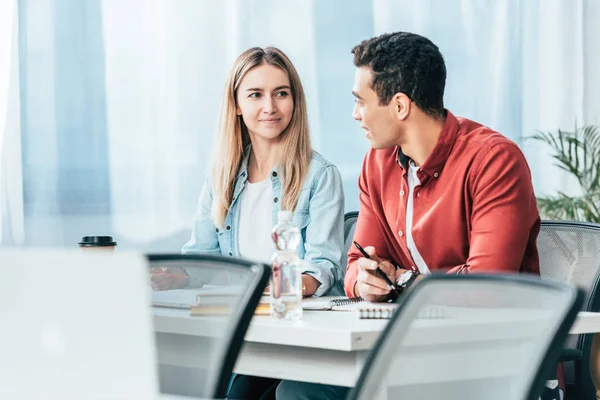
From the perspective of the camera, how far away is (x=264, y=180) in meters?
2.78

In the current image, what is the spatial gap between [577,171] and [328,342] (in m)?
2.95

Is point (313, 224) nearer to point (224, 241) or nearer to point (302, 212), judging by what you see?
point (302, 212)

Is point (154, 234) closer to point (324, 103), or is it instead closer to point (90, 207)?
point (90, 207)

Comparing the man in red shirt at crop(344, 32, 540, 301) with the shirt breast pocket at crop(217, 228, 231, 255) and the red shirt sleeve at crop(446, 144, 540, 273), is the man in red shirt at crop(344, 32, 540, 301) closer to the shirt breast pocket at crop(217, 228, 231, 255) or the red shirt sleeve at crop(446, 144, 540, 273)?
the red shirt sleeve at crop(446, 144, 540, 273)

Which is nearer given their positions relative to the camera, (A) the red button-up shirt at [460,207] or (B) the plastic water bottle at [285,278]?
(B) the plastic water bottle at [285,278]

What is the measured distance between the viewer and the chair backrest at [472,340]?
1.08m

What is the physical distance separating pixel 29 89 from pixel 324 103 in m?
1.19

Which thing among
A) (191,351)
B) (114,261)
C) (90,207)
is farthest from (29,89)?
(114,261)

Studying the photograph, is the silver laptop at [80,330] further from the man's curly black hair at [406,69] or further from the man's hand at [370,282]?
the man's curly black hair at [406,69]

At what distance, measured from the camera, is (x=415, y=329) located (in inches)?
47.8

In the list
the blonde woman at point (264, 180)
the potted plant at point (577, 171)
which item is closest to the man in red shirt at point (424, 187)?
the blonde woman at point (264, 180)

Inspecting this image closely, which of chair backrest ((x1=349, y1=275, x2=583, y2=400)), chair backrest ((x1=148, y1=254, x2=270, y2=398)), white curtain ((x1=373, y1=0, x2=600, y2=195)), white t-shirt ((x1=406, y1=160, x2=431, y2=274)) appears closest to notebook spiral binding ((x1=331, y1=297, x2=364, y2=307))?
white t-shirt ((x1=406, y1=160, x2=431, y2=274))

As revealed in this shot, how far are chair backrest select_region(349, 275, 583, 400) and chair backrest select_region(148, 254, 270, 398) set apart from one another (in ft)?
0.84

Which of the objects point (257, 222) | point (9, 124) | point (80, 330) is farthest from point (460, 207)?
point (9, 124)
